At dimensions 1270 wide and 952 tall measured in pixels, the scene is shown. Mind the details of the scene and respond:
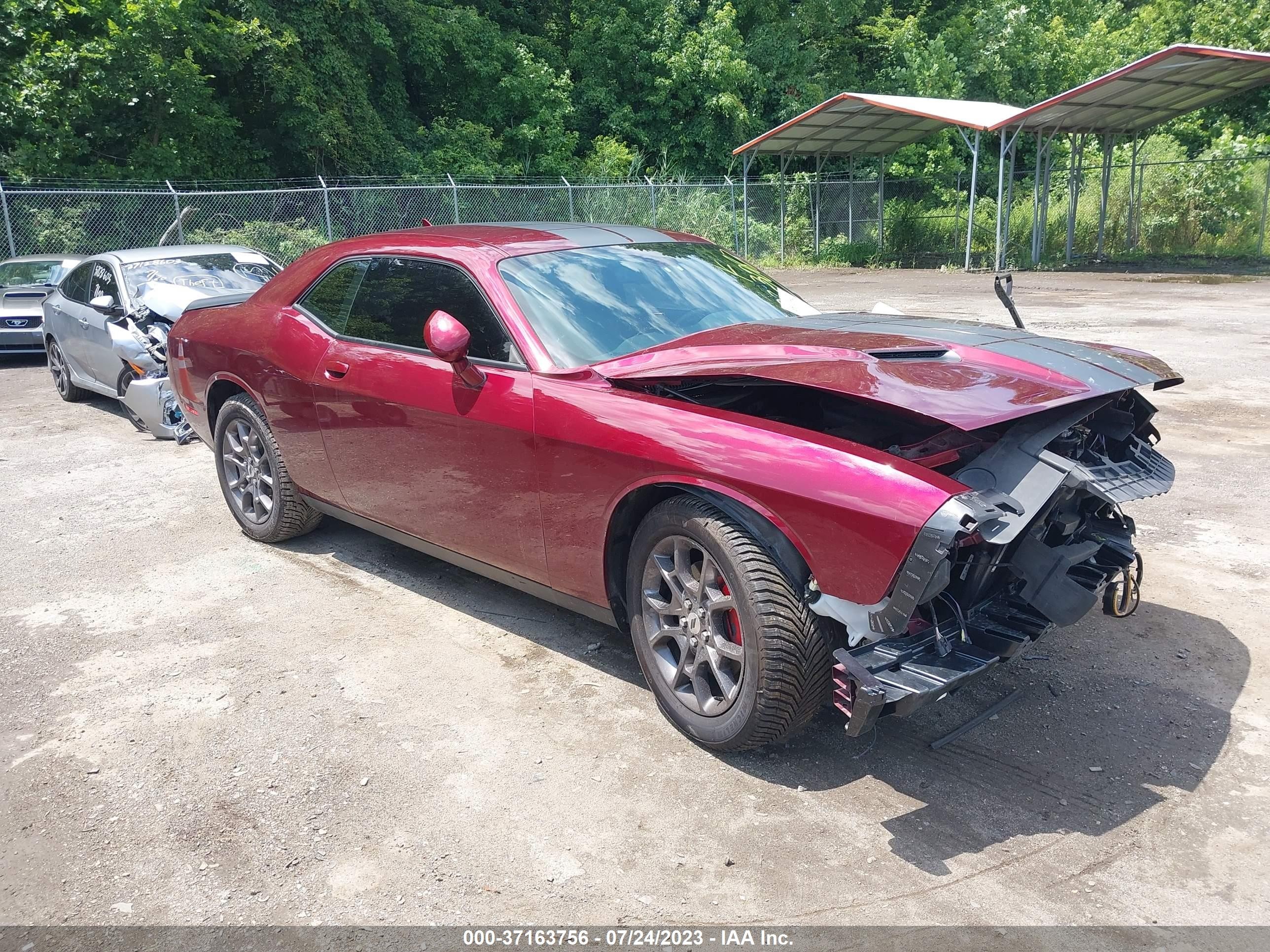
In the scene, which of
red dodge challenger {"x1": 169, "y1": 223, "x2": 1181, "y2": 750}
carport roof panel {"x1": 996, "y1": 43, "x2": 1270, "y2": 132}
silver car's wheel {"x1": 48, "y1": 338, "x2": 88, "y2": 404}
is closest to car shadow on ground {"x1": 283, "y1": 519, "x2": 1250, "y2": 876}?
red dodge challenger {"x1": 169, "y1": 223, "x2": 1181, "y2": 750}

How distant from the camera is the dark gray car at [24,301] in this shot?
12.6 m

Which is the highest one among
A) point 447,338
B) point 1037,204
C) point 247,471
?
point 1037,204

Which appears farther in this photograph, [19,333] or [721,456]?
[19,333]

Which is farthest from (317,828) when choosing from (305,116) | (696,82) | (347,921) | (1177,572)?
(696,82)

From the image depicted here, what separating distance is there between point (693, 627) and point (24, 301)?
499 inches

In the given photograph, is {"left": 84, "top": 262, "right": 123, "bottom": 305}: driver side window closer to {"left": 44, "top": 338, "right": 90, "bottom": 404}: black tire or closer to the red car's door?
{"left": 44, "top": 338, "right": 90, "bottom": 404}: black tire

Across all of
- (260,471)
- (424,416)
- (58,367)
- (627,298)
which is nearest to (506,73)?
(58,367)

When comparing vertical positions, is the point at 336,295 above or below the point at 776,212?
below

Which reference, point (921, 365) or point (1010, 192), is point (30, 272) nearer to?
point (921, 365)

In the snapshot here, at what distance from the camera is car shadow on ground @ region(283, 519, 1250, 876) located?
300 centimetres

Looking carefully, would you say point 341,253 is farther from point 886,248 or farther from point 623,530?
point 886,248

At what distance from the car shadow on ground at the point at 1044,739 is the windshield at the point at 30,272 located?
38.1ft

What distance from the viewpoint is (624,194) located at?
2616 centimetres

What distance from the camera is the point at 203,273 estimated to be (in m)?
9.07
